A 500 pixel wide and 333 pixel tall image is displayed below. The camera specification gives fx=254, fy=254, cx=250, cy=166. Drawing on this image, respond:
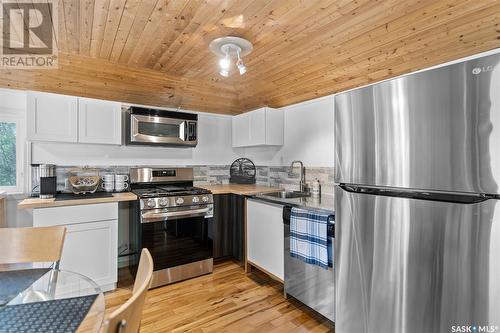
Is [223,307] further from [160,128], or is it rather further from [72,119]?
[72,119]

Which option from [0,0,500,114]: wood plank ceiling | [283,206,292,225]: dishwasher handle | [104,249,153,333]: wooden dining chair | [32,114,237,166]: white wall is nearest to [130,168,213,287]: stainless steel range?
[32,114,237,166]: white wall

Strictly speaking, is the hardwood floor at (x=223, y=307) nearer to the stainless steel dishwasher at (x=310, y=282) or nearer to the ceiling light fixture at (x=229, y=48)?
the stainless steel dishwasher at (x=310, y=282)

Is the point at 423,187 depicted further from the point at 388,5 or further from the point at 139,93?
the point at 139,93

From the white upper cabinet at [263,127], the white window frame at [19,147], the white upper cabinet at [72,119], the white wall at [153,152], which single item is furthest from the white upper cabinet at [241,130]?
the white window frame at [19,147]

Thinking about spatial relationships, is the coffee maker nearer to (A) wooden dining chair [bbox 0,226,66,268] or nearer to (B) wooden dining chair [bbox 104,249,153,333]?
(A) wooden dining chair [bbox 0,226,66,268]

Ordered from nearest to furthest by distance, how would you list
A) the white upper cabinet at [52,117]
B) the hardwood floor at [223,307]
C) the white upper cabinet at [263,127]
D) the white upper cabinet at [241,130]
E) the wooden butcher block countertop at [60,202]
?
the hardwood floor at [223,307] < the wooden butcher block countertop at [60,202] < the white upper cabinet at [52,117] < the white upper cabinet at [263,127] < the white upper cabinet at [241,130]

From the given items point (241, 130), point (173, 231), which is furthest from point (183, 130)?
point (173, 231)

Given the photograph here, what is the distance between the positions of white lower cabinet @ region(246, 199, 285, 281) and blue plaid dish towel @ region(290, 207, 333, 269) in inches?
8.9

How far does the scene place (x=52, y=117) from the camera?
254 cm

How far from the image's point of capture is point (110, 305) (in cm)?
225

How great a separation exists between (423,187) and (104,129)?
2.96 metres

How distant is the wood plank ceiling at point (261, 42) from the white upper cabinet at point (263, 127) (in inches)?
21.7

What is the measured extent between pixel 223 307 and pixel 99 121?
2.31 metres

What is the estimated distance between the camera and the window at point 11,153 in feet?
8.66
